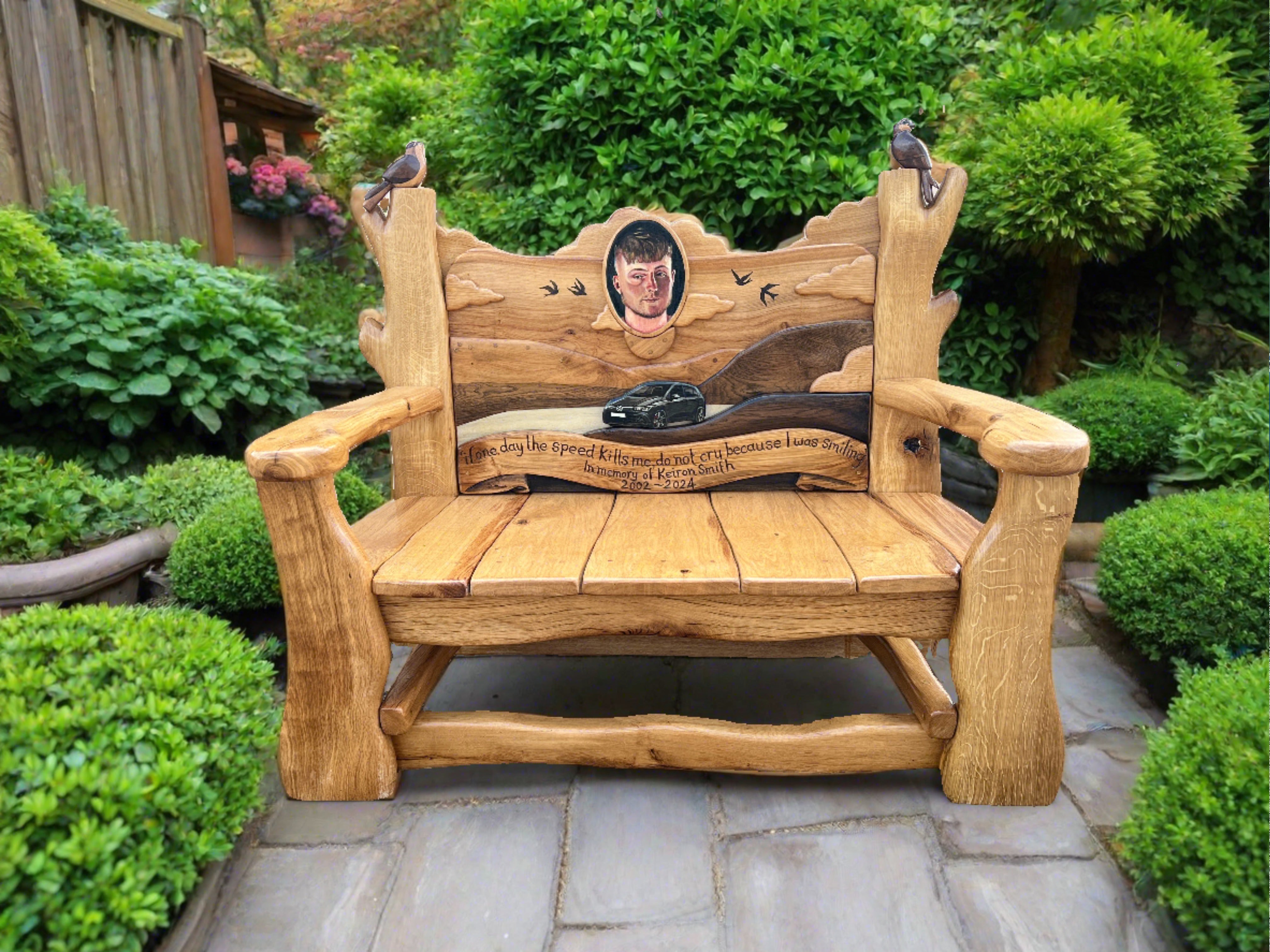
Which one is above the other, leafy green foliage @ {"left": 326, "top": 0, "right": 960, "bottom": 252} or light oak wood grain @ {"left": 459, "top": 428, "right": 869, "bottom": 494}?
leafy green foliage @ {"left": 326, "top": 0, "right": 960, "bottom": 252}

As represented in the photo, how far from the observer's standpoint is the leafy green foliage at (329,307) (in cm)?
412

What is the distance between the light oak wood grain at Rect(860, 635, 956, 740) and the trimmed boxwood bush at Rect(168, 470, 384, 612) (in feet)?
5.18

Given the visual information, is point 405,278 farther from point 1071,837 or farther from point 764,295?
point 1071,837

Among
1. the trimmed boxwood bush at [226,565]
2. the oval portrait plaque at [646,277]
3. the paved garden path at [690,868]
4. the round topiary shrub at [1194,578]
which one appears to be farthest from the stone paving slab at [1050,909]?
the trimmed boxwood bush at [226,565]

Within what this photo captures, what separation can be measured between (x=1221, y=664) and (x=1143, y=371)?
7.65ft

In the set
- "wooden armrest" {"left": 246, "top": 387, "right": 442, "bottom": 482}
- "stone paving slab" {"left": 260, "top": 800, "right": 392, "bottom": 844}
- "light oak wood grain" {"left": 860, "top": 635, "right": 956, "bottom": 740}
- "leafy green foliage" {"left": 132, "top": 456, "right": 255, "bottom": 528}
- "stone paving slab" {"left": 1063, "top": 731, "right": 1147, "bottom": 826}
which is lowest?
"stone paving slab" {"left": 260, "top": 800, "right": 392, "bottom": 844}

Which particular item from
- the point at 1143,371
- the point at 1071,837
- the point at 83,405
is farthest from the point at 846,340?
the point at 83,405

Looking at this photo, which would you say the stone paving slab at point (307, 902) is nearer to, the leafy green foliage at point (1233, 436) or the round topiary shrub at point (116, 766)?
the round topiary shrub at point (116, 766)

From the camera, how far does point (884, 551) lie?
1.63 metres

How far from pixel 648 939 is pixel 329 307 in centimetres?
468

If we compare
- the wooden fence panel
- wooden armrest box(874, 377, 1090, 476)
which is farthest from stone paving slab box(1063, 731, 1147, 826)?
the wooden fence panel

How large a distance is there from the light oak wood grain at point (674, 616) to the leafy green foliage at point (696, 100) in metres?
1.76

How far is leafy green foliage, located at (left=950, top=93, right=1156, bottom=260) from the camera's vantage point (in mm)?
2775

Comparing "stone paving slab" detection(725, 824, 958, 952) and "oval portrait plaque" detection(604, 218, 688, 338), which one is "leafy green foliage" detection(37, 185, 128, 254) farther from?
"stone paving slab" detection(725, 824, 958, 952)
